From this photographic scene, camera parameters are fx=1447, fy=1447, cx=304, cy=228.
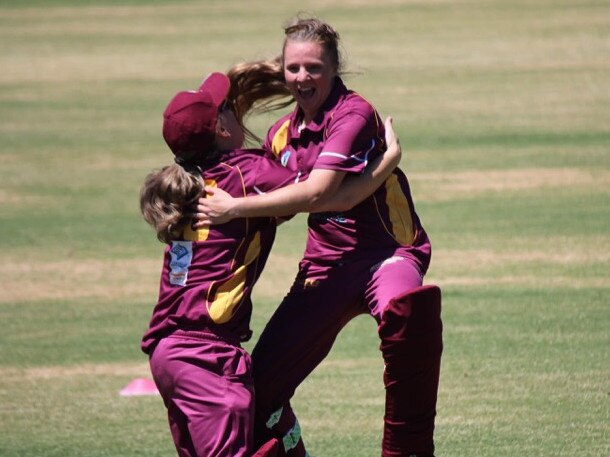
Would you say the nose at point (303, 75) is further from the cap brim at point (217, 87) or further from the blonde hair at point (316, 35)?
the cap brim at point (217, 87)

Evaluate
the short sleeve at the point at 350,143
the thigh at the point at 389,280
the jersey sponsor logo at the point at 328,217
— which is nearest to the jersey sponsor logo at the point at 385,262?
the thigh at the point at 389,280

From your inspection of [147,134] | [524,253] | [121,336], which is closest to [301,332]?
[121,336]

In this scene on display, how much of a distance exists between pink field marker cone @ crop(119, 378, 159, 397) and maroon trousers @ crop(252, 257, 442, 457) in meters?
2.01

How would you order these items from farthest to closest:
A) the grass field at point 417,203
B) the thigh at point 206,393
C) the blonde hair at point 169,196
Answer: the grass field at point 417,203
the blonde hair at point 169,196
the thigh at point 206,393

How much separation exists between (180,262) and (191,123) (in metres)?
0.49

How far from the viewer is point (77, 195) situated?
13.2 m

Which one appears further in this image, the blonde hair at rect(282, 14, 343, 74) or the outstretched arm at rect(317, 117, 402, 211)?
the blonde hair at rect(282, 14, 343, 74)

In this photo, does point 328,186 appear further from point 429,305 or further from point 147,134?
→ point 147,134

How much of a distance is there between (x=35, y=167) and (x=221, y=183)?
9.81 meters

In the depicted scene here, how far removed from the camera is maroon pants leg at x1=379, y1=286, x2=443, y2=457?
4949 mm

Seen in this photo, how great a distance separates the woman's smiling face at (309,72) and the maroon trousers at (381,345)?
2.12 feet

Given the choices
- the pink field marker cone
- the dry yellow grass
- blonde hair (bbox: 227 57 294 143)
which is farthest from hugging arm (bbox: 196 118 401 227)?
the dry yellow grass

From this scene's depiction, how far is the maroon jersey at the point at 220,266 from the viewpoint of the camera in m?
5.03

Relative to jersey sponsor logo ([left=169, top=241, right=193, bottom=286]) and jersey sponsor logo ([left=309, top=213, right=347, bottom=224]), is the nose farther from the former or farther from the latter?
jersey sponsor logo ([left=169, top=241, right=193, bottom=286])
